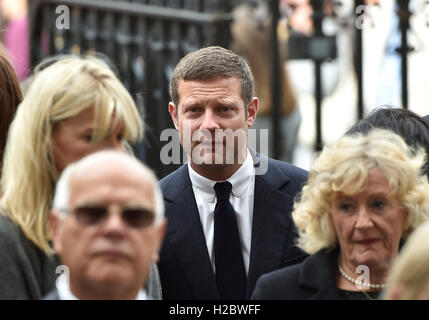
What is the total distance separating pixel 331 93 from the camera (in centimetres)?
801

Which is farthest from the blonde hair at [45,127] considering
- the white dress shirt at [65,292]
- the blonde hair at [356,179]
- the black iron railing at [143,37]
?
the black iron railing at [143,37]

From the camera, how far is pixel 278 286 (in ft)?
13.3

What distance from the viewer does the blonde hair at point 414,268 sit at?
300 cm

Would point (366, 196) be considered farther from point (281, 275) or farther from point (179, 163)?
point (179, 163)

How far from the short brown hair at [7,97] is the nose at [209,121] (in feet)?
2.59

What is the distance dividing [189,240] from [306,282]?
72 centimetres

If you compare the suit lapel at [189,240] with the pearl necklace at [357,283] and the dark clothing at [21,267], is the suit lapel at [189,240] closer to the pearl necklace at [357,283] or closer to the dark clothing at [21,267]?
the pearl necklace at [357,283]

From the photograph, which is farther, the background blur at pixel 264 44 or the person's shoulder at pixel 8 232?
the background blur at pixel 264 44

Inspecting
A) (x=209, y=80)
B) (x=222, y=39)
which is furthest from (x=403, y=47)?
(x=209, y=80)

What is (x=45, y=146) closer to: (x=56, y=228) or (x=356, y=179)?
(x=56, y=228)

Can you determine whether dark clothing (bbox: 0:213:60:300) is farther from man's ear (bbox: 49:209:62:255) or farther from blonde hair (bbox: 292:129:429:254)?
blonde hair (bbox: 292:129:429:254)

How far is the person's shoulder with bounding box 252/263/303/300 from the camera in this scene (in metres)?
4.02

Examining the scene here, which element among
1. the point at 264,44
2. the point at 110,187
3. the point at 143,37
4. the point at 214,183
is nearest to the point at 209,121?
the point at 214,183

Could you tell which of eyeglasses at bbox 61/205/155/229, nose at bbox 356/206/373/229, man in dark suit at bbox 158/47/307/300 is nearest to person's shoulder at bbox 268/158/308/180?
man in dark suit at bbox 158/47/307/300
